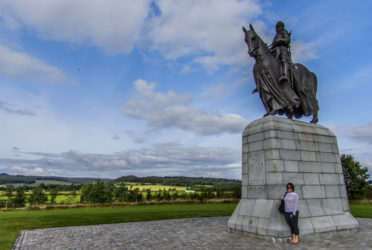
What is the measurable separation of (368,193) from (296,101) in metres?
35.9

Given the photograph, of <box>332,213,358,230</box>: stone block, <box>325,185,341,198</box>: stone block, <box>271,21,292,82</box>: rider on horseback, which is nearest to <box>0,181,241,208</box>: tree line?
<box>325,185,341,198</box>: stone block

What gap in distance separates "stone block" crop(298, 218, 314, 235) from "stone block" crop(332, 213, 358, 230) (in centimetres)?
152

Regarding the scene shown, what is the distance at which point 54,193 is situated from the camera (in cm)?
4503

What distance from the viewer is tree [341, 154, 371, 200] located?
3859 cm

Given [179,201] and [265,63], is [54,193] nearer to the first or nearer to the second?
[179,201]

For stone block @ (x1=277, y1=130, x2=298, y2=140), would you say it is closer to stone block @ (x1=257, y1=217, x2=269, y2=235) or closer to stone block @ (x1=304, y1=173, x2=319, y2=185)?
stone block @ (x1=304, y1=173, x2=319, y2=185)

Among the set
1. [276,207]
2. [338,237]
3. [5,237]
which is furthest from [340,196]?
[5,237]

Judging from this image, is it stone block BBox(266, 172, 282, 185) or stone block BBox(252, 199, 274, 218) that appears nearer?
stone block BBox(252, 199, 274, 218)

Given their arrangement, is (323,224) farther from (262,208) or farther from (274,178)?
(274,178)

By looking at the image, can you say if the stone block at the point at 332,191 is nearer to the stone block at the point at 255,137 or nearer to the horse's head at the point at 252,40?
the stone block at the point at 255,137

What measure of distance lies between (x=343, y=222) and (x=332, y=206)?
0.73 metres

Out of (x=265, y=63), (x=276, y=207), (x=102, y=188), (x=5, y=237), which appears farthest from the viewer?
(x=102, y=188)

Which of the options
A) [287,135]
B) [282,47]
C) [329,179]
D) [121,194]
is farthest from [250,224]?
[121,194]

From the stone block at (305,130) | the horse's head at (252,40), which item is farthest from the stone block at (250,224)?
the horse's head at (252,40)
